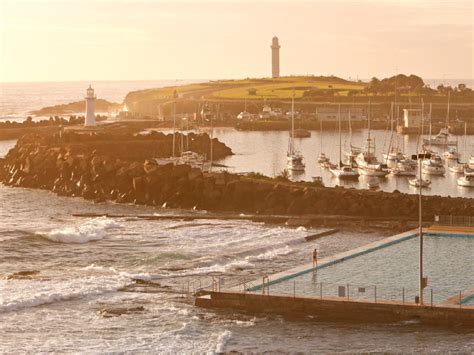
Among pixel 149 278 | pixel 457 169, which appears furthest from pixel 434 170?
pixel 149 278

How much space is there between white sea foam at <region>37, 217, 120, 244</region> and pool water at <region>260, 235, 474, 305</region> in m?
16.2

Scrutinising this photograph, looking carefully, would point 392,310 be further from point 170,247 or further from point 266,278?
point 170,247

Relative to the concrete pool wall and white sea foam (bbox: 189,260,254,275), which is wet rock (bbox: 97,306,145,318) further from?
white sea foam (bbox: 189,260,254,275)

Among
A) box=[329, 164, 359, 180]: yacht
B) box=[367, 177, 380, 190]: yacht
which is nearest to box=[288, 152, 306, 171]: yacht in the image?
box=[329, 164, 359, 180]: yacht

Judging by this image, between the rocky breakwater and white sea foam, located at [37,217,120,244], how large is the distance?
9019 millimetres

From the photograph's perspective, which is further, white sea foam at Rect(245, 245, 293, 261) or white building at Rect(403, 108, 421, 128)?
white building at Rect(403, 108, 421, 128)

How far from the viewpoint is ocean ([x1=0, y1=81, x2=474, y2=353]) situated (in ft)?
121

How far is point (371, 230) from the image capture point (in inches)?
2378

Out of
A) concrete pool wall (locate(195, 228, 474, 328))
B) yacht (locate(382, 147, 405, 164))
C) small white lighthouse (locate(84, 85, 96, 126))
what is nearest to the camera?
concrete pool wall (locate(195, 228, 474, 328))

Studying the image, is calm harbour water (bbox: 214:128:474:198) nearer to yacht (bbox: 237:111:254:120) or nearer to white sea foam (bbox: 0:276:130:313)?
yacht (bbox: 237:111:254:120)

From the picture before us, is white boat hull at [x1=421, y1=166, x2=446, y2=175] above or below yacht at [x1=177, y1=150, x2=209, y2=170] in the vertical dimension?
below

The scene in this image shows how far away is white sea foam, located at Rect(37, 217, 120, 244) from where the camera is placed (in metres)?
59.3

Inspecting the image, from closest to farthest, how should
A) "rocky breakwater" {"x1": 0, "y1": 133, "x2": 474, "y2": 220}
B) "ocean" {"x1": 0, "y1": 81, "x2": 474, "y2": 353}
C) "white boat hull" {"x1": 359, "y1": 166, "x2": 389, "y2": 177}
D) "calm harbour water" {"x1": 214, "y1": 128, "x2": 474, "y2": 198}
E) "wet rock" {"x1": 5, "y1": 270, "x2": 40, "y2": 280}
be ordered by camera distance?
"ocean" {"x1": 0, "y1": 81, "x2": 474, "y2": 353} → "wet rock" {"x1": 5, "y1": 270, "x2": 40, "y2": 280} → "rocky breakwater" {"x1": 0, "y1": 133, "x2": 474, "y2": 220} → "calm harbour water" {"x1": 214, "y1": 128, "x2": 474, "y2": 198} → "white boat hull" {"x1": 359, "y1": 166, "x2": 389, "y2": 177}

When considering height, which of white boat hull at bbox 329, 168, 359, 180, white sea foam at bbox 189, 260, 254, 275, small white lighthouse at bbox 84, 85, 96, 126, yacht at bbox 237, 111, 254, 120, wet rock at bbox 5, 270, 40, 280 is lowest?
wet rock at bbox 5, 270, 40, 280
